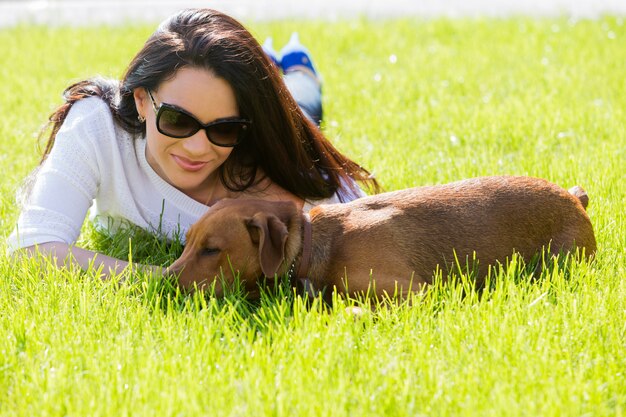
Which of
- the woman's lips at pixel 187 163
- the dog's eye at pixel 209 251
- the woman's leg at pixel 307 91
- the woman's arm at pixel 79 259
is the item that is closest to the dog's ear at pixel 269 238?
the dog's eye at pixel 209 251

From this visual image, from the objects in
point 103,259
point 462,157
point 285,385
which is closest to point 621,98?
point 462,157

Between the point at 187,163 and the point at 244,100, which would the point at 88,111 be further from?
the point at 244,100

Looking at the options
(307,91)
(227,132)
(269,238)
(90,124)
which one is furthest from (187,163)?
(307,91)

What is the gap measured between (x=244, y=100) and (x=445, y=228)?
1.09 m

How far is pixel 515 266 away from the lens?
12.6 ft

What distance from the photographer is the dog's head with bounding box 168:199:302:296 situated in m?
3.68

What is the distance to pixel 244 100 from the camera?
414 centimetres

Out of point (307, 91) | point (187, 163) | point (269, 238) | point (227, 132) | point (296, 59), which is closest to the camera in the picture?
point (269, 238)

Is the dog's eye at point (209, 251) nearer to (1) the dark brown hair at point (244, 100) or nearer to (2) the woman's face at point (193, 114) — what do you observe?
(2) the woman's face at point (193, 114)

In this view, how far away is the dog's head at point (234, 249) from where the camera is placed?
3684mm

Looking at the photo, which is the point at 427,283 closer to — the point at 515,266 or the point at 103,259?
the point at 515,266

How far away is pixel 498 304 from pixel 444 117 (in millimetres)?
3631

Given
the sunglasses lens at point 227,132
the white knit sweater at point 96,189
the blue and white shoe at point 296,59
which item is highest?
the blue and white shoe at point 296,59

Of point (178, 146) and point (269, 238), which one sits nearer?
point (269, 238)
